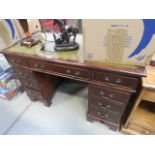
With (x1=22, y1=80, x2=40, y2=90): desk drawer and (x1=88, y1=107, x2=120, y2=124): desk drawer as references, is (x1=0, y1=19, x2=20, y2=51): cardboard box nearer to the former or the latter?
(x1=22, y1=80, x2=40, y2=90): desk drawer

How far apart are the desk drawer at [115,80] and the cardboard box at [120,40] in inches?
4.3

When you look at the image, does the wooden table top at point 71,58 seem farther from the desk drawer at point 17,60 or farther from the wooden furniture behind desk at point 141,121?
the wooden furniture behind desk at point 141,121

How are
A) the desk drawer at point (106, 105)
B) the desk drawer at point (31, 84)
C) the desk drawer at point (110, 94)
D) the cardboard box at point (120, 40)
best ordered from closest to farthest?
the cardboard box at point (120, 40), the desk drawer at point (110, 94), the desk drawer at point (106, 105), the desk drawer at point (31, 84)

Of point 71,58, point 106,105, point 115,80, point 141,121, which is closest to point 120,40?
point 115,80

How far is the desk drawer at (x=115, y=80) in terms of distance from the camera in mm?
852

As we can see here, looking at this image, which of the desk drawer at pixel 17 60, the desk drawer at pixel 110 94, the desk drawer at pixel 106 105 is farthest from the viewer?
the desk drawer at pixel 17 60

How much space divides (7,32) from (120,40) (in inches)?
55.5

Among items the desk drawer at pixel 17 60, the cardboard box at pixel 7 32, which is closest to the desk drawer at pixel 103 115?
the desk drawer at pixel 17 60

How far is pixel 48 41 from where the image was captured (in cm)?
134

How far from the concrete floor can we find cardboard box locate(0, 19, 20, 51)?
0.82 meters

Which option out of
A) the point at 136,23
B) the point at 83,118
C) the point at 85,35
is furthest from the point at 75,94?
the point at 136,23

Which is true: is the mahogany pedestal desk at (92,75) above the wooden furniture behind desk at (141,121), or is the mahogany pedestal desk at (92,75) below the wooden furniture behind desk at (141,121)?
above
